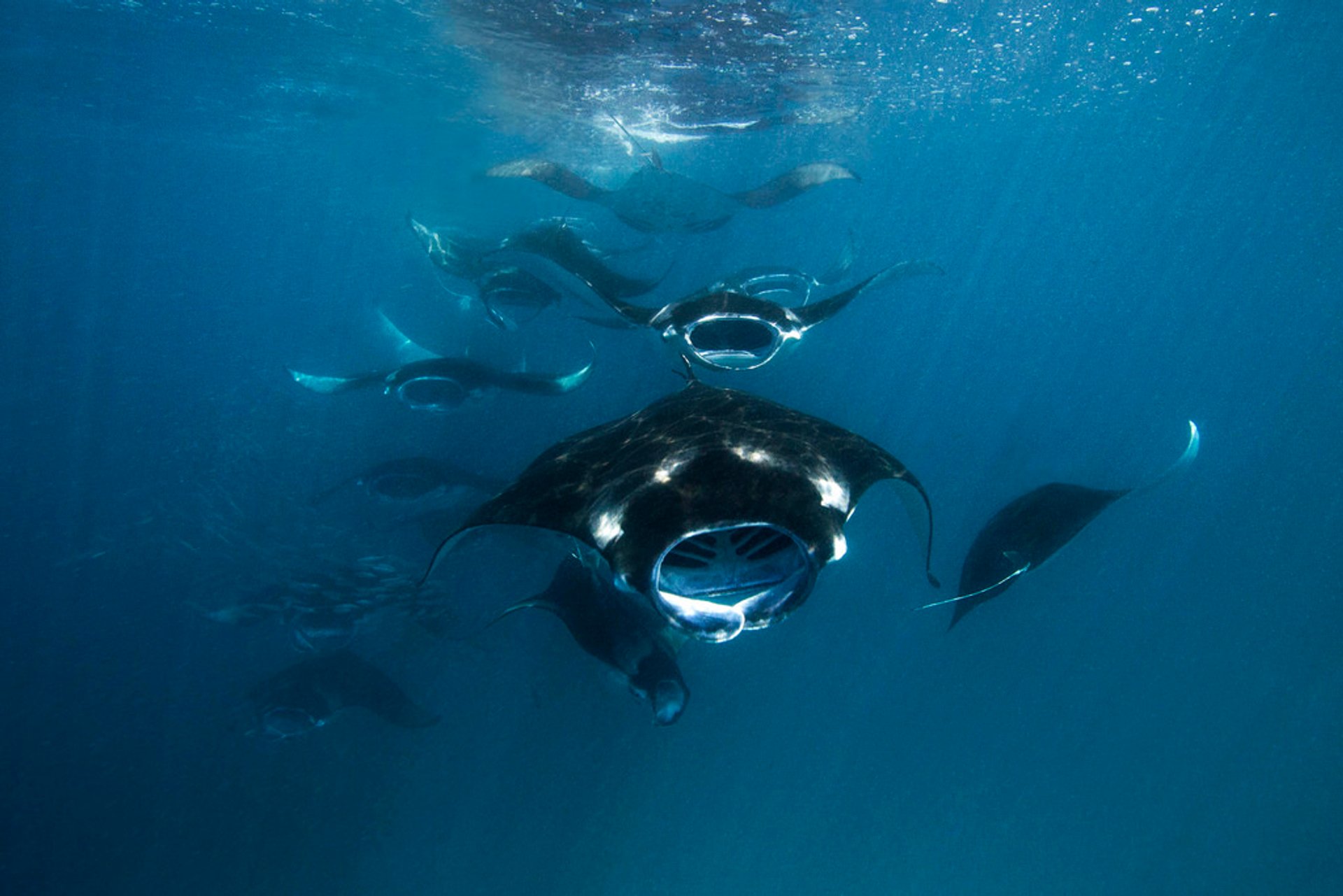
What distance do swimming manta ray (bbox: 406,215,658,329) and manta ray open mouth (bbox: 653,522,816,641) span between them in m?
6.68

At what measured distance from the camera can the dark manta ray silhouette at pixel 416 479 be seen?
849cm

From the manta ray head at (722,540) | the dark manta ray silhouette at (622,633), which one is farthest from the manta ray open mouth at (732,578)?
the dark manta ray silhouette at (622,633)

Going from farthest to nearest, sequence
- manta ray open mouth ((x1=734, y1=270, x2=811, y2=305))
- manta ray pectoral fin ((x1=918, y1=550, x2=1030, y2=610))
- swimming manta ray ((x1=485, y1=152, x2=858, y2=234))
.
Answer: swimming manta ray ((x1=485, y1=152, x2=858, y2=234)) < manta ray open mouth ((x1=734, y1=270, x2=811, y2=305)) < manta ray pectoral fin ((x1=918, y1=550, x2=1030, y2=610))

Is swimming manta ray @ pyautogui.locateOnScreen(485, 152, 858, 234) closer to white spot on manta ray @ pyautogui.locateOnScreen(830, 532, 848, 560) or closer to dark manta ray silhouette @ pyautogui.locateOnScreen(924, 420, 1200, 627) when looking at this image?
dark manta ray silhouette @ pyautogui.locateOnScreen(924, 420, 1200, 627)

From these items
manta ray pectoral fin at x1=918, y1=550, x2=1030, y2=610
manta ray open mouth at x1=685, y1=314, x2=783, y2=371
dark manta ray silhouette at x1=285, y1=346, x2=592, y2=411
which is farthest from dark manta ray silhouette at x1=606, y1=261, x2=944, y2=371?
manta ray pectoral fin at x1=918, y1=550, x2=1030, y2=610

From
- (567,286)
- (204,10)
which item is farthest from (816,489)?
(204,10)

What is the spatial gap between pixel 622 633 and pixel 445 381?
4.35 meters

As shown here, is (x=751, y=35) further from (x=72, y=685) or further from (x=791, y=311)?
(x=72, y=685)

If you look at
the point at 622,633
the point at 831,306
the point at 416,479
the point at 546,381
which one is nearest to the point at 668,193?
the point at 546,381

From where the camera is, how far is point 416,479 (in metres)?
8.62

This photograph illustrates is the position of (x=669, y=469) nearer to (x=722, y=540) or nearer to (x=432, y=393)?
(x=722, y=540)

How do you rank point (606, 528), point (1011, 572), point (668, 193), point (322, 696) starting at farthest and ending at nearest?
point (668, 193) → point (322, 696) → point (1011, 572) → point (606, 528)

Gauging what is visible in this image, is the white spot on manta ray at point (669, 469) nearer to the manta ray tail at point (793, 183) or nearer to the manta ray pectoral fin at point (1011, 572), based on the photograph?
the manta ray pectoral fin at point (1011, 572)

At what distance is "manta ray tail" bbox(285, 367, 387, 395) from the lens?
8.13 m
